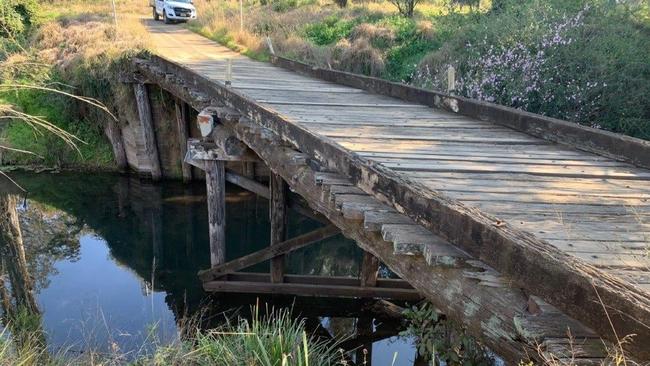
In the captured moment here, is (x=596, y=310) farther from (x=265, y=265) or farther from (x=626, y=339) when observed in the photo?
(x=265, y=265)

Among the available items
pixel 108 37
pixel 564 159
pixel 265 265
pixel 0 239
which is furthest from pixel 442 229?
pixel 108 37

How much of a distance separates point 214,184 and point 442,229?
430cm

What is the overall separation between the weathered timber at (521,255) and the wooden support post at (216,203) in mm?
3114

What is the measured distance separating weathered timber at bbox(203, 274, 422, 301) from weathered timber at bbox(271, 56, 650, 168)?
88.9 inches

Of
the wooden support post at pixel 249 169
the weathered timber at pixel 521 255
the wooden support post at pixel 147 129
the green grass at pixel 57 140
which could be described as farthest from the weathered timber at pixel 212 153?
the green grass at pixel 57 140

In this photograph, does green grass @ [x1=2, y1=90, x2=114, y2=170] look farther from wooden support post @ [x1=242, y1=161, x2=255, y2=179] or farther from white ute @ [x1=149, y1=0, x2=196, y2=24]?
white ute @ [x1=149, y1=0, x2=196, y2=24]

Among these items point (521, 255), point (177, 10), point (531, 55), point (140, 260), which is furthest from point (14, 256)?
point (177, 10)

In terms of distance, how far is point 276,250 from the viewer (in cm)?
605

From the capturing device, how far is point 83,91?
11859 millimetres

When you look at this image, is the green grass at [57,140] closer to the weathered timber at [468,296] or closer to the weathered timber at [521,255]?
the weathered timber at [521,255]

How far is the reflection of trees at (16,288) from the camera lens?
4.89m

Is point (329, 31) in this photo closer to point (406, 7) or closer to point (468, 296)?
point (406, 7)

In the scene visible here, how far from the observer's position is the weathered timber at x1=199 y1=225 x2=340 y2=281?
19.1ft

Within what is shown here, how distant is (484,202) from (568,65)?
17.3ft
